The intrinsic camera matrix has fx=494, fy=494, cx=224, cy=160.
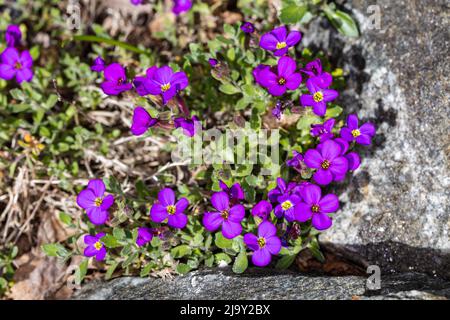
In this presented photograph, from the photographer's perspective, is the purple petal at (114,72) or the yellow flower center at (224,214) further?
the purple petal at (114,72)

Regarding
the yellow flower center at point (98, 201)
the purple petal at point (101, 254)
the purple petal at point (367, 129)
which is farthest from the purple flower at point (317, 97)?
the purple petal at point (101, 254)

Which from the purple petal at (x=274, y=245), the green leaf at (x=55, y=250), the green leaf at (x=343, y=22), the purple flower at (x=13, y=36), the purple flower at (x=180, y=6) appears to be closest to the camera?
the purple petal at (x=274, y=245)

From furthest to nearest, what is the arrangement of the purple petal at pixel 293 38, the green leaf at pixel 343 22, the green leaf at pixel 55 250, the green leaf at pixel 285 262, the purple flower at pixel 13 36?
the purple flower at pixel 13 36
the green leaf at pixel 343 22
the green leaf at pixel 55 250
the green leaf at pixel 285 262
the purple petal at pixel 293 38

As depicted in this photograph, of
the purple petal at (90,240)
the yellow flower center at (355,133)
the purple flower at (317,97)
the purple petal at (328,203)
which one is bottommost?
the purple petal at (90,240)

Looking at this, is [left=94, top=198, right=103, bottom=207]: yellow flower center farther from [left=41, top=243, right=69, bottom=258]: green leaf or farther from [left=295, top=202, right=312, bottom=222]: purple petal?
[left=295, top=202, right=312, bottom=222]: purple petal

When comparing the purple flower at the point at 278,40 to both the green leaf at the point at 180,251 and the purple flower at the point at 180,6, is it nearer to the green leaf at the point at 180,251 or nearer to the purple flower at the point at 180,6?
the purple flower at the point at 180,6
